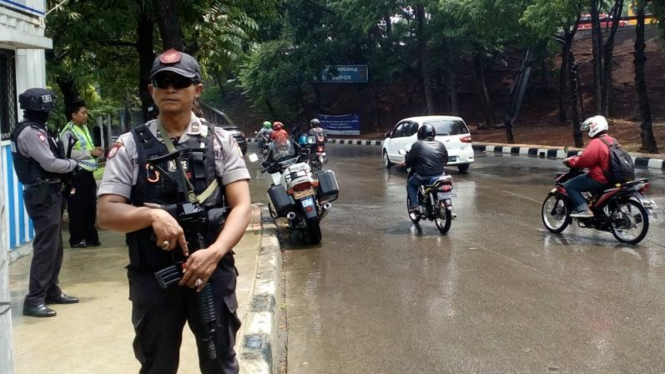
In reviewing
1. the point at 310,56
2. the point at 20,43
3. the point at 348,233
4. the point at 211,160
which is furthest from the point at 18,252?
the point at 310,56

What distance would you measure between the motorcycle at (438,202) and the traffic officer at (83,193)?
14.2 feet

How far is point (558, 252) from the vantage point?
7.89m

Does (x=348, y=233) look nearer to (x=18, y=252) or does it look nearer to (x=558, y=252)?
(x=558, y=252)

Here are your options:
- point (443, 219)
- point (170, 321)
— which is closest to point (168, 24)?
point (443, 219)

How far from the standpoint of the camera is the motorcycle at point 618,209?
807cm

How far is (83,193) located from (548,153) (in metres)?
16.5

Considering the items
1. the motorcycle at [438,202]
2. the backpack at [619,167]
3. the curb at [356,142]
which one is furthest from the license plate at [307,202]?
the curb at [356,142]

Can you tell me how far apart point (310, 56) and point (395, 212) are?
27578 millimetres

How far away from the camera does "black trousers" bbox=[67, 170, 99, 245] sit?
8219 mm

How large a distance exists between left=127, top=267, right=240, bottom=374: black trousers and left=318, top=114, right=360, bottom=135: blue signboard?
125ft

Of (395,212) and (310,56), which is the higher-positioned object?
(310,56)

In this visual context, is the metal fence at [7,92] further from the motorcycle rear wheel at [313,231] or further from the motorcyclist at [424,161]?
the motorcyclist at [424,161]

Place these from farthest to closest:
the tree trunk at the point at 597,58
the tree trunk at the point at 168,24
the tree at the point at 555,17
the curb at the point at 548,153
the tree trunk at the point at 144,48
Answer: the tree trunk at the point at 597,58 < the tree at the point at 555,17 < the curb at the point at 548,153 < the tree trunk at the point at 144,48 < the tree trunk at the point at 168,24

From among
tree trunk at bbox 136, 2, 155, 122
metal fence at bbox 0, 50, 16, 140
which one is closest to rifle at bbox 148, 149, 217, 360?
metal fence at bbox 0, 50, 16, 140
